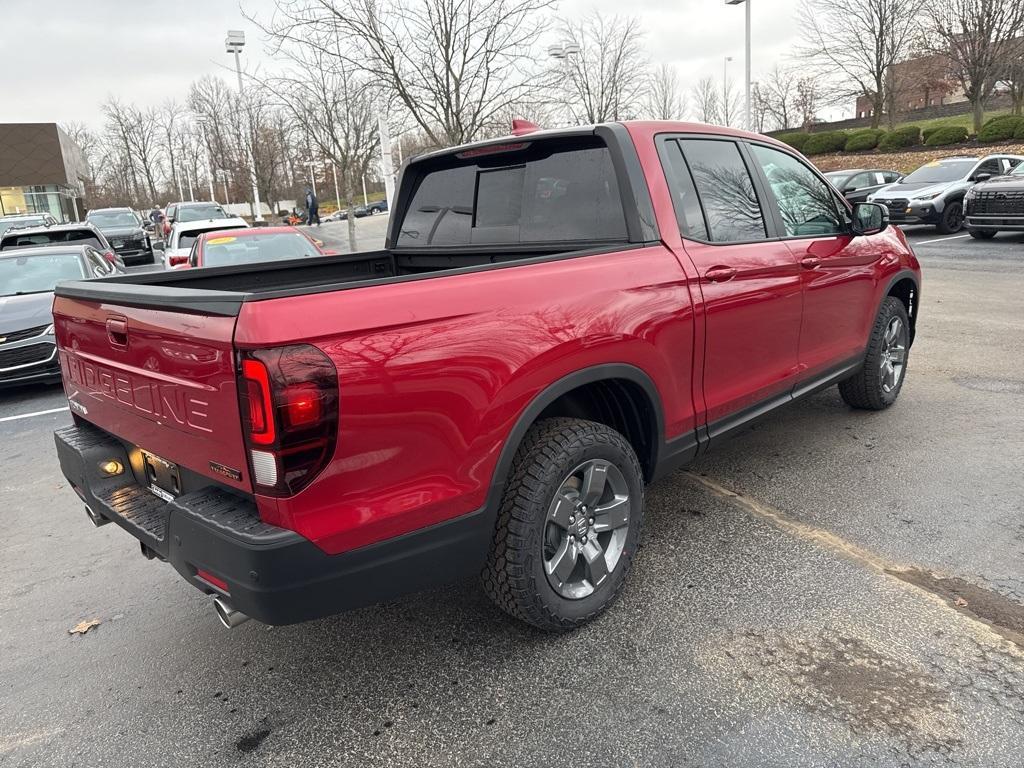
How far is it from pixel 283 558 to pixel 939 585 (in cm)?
Result: 265

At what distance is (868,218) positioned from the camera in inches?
174

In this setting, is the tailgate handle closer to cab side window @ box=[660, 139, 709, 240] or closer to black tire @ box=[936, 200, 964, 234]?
cab side window @ box=[660, 139, 709, 240]

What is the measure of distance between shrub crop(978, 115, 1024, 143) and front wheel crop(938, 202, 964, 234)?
1517 centimetres

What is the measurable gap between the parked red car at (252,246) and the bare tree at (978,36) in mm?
33398

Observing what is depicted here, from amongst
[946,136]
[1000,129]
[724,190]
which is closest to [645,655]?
[724,190]

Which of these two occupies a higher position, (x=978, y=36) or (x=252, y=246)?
(x=978, y=36)

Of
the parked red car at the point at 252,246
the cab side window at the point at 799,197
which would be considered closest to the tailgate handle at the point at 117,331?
the cab side window at the point at 799,197

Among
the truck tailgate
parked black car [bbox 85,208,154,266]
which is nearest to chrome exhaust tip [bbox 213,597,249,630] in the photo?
the truck tailgate

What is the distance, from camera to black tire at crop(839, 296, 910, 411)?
4.82 m

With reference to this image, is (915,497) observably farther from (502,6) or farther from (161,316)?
A: (502,6)

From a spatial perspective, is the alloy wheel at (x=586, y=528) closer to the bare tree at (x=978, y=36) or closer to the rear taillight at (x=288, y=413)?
the rear taillight at (x=288, y=413)

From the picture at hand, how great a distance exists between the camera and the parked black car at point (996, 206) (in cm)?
1392

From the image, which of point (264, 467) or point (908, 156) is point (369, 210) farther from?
point (264, 467)

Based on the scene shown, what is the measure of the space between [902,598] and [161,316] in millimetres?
2969
